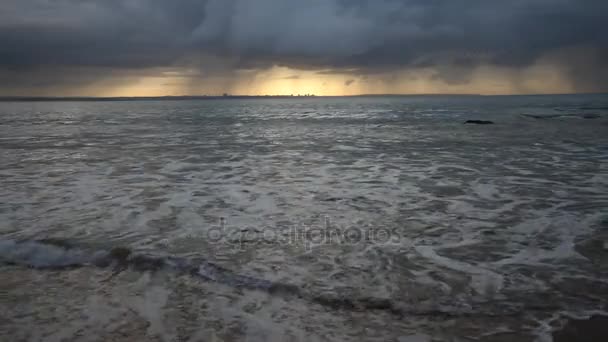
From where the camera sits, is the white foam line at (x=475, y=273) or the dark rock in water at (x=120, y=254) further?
the dark rock in water at (x=120, y=254)

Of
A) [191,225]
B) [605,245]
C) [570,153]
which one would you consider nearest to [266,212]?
[191,225]

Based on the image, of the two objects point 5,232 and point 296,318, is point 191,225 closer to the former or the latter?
point 5,232

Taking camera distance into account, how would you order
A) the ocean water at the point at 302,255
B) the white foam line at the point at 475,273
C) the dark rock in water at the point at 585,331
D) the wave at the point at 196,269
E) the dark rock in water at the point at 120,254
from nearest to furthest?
the dark rock in water at the point at 585,331, the ocean water at the point at 302,255, the wave at the point at 196,269, the white foam line at the point at 475,273, the dark rock in water at the point at 120,254

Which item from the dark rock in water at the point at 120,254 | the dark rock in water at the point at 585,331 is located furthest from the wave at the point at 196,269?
the dark rock in water at the point at 585,331

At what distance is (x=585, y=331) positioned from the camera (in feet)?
14.7

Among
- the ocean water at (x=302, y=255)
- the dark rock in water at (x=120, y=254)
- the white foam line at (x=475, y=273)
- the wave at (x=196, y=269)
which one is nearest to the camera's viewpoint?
the ocean water at (x=302, y=255)

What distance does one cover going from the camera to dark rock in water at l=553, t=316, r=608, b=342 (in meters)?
4.36

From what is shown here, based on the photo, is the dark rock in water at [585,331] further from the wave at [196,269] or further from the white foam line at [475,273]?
the white foam line at [475,273]

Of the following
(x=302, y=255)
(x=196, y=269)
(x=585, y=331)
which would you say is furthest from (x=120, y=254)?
(x=585, y=331)

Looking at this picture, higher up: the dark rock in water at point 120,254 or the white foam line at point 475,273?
the white foam line at point 475,273

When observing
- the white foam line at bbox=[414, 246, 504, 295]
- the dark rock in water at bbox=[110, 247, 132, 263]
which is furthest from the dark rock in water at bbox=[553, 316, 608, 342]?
the dark rock in water at bbox=[110, 247, 132, 263]

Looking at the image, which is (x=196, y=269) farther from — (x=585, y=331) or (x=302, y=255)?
(x=585, y=331)

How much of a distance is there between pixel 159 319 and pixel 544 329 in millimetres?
3973

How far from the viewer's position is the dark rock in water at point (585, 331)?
4359 millimetres
